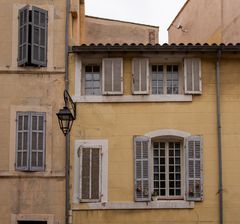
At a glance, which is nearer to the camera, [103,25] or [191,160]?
[191,160]

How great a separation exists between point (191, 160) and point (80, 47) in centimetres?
417

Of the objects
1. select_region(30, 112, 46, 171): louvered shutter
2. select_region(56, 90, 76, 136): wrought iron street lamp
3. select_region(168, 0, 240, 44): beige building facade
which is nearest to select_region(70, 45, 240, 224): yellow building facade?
select_region(30, 112, 46, 171): louvered shutter

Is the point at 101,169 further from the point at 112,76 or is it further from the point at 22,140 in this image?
the point at 112,76

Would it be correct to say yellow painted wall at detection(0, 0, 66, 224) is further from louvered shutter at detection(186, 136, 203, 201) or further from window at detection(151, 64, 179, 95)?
louvered shutter at detection(186, 136, 203, 201)

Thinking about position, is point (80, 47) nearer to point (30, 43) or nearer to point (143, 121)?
point (30, 43)

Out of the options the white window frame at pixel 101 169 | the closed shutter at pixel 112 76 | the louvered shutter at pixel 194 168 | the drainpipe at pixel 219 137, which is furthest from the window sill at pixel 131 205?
the closed shutter at pixel 112 76

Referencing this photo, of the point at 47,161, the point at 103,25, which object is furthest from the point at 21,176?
the point at 103,25

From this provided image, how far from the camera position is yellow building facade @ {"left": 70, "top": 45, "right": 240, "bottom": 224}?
55.4 ft

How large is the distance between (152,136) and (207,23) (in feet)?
28.9

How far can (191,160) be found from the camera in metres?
17.0

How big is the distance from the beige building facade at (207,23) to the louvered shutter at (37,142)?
299 inches

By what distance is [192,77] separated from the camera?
1745 cm

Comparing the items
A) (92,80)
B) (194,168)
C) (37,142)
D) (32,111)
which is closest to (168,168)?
(194,168)

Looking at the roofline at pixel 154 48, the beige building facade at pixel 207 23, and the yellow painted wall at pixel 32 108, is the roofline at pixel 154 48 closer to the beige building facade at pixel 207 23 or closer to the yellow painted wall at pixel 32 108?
the yellow painted wall at pixel 32 108
